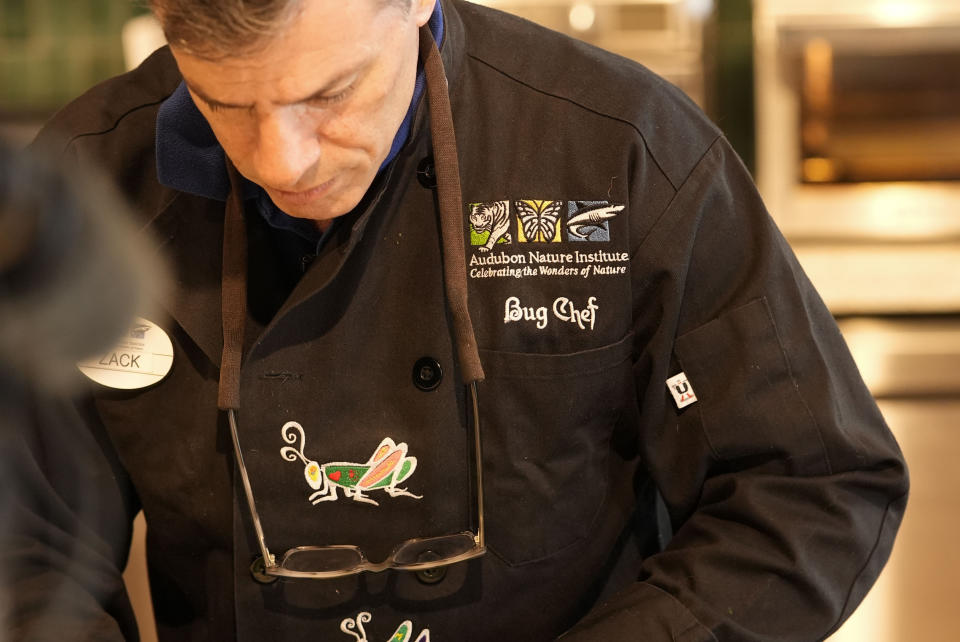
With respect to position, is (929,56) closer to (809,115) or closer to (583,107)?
(809,115)

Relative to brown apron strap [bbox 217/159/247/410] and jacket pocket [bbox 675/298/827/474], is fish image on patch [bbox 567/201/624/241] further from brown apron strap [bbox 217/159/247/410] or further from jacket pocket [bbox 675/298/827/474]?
brown apron strap [bbox 217/159/247/410]

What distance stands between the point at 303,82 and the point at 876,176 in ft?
5.60

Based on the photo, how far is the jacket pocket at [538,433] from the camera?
1.05 meters

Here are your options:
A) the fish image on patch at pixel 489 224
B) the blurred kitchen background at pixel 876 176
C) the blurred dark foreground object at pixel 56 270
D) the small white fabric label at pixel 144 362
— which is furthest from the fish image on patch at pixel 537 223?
the blurred kitchen background at pixel 876 176

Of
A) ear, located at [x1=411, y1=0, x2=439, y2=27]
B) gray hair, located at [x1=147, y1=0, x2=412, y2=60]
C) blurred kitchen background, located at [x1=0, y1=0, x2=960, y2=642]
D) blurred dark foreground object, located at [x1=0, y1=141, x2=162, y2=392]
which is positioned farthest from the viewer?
blurred kitchen background, located at [x1=0, y1=0, x2=960, y2=642]

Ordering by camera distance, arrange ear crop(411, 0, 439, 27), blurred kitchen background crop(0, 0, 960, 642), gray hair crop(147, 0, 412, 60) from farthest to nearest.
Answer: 1. blurred kitchen background crop(0, 0, 960, 642)
2. ear crop(411, 0, 439, 27)
3. gray hair crop(147, 0, 412, 60)

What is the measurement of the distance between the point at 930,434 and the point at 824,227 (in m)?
0.45

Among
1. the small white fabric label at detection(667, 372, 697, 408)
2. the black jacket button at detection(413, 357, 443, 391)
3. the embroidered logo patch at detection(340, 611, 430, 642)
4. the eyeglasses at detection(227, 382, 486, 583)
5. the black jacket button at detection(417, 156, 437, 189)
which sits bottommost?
the embroidered logo patch at detection(340, 611, 430, 642)

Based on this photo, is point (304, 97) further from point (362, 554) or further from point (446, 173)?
point (362, 554)

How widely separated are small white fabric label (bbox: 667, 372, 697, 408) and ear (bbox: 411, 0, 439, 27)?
0.39m

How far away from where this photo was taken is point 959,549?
2191 mm

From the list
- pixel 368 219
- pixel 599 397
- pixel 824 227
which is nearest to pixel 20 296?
pixel 368 219

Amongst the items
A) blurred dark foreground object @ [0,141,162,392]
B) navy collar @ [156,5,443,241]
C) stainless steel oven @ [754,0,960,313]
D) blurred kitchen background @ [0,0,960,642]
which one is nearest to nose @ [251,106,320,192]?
navy collar @ [156,5,443,241]

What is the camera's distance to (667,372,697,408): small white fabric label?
1033mm
